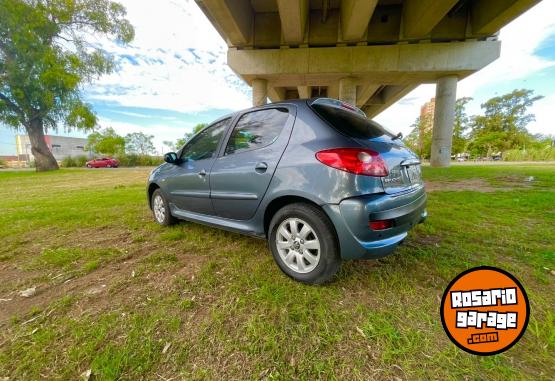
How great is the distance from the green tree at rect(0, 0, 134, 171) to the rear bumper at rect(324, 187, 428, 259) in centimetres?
2378

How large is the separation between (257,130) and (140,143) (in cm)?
6380

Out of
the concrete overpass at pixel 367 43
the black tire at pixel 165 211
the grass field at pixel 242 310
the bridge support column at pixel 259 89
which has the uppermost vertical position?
the concrete overpass at pixel 367 43

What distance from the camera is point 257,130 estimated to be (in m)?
2.52

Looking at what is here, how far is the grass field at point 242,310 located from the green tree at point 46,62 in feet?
70.1

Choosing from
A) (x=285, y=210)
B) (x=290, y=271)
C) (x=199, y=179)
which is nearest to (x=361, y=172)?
(x=285, y=210)

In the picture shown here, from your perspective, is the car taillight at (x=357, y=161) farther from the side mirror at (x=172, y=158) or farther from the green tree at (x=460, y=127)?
the green tree at (x=460, y=127)

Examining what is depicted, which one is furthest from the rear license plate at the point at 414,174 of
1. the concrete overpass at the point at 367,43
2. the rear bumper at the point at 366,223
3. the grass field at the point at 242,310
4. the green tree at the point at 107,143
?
the green tree at the point at 107,143

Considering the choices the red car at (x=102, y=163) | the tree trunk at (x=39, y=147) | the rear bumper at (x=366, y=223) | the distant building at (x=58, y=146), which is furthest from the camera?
the distant building at (x=58, y=146)

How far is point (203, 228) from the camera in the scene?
11.8 ft

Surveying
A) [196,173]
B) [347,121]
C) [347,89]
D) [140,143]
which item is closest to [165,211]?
[196,173]

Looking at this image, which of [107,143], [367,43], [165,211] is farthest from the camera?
[107,143]

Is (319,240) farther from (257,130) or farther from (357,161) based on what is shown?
(257,130)

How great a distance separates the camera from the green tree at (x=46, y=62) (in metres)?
16.6

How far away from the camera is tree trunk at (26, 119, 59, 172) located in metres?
19.8
